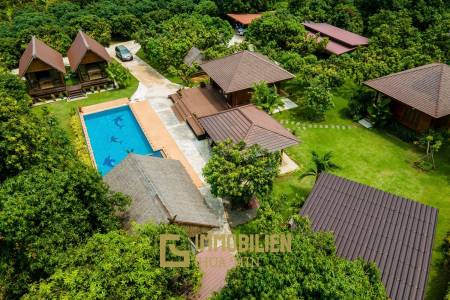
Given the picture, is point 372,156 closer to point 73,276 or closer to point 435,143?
point 435,143

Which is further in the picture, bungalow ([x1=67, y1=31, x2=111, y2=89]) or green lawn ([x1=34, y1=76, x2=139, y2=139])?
bungalow ([x1=67, y1=31, x2=111, y2=89])

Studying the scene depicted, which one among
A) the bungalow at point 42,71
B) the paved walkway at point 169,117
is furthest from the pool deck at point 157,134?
the bungalow at point 42,71

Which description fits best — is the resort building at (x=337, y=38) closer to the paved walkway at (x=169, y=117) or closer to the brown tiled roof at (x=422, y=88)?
the brown tiled roof at (x=422, y=88)

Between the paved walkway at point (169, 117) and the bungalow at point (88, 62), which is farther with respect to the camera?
the bungalow at point (88, 62)

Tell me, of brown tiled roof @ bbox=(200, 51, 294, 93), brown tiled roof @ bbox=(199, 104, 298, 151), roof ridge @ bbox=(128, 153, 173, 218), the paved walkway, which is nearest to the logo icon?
roof ridge @ bbox=(128, 153, 173, 218)

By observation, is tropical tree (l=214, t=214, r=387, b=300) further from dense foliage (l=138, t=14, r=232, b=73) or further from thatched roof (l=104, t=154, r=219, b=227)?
dense foliage (l=138, t=14, r=232, b=73)

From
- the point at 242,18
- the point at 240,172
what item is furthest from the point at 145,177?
the point at 242,18
